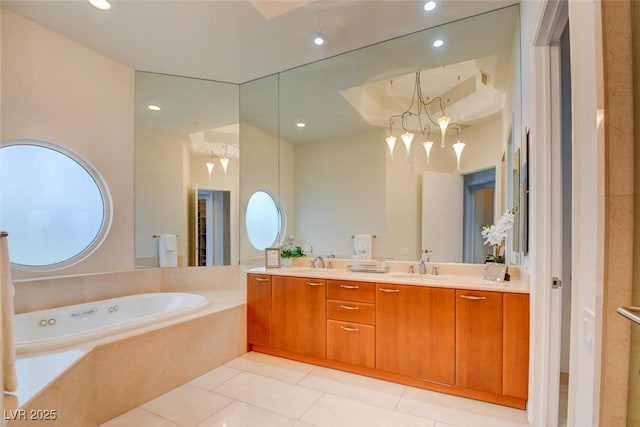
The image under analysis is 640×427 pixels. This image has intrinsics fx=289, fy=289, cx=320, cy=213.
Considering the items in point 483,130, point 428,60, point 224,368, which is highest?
point 428,60

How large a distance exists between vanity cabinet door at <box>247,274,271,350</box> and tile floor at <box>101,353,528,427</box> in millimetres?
433

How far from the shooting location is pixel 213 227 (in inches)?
152

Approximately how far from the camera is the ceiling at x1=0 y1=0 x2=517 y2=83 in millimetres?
2402

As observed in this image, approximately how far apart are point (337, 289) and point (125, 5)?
298 centimetres

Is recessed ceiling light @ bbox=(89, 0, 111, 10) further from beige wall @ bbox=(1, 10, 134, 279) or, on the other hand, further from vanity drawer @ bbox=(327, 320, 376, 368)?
vanity drawer @ bbox=(327, 320, 376, 368)

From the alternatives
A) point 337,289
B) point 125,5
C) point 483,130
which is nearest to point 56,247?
point 125,5

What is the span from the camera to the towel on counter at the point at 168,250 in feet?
11.6

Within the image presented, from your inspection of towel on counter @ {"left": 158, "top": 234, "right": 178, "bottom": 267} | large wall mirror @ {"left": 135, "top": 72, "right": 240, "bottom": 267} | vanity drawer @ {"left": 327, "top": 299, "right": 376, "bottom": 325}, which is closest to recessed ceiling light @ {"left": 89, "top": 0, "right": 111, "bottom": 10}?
large wall mirror @ {"left": 135, "top": 72, "right": 240, "bottom": 267}

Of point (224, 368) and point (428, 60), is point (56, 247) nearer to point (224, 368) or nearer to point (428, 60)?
point (224, 368)

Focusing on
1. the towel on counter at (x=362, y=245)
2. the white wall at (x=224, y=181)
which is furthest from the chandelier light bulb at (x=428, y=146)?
the white wall at (x=224, y=181)

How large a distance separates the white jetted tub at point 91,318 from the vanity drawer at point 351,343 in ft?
4.14

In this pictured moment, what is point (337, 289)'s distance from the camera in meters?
2.56

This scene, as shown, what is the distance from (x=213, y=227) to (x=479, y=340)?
3.22 m

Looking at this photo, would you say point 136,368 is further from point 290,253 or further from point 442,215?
point 442,215
